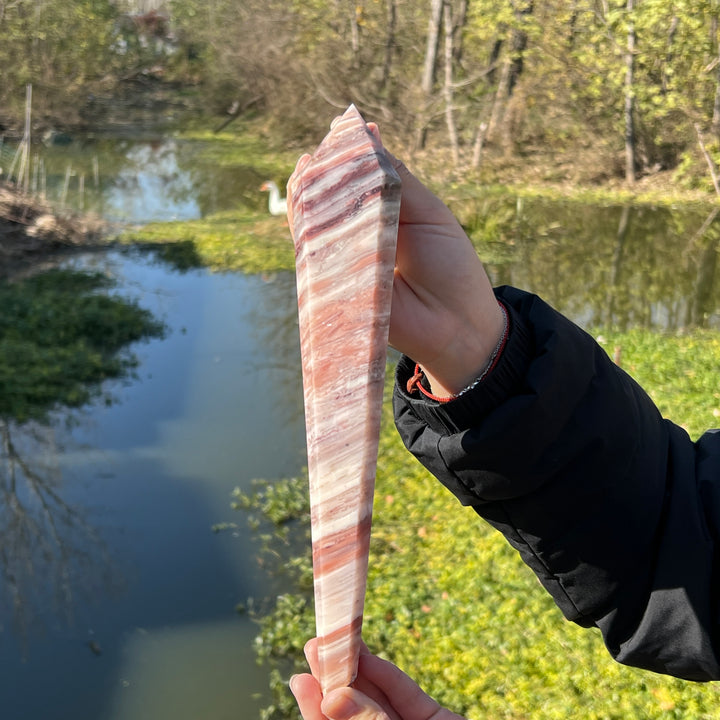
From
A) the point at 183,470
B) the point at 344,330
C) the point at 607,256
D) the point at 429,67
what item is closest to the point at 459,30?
the point at 429,67

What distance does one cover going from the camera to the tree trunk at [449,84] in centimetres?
1670

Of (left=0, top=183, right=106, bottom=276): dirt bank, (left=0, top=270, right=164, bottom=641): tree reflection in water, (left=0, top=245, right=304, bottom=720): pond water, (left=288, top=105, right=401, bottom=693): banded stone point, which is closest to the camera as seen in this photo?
(left=288, top=105, right=401, bottom=693): banded stone point

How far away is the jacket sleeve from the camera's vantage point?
132 centimetres

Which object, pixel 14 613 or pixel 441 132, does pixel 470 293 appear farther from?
pixel 441 132

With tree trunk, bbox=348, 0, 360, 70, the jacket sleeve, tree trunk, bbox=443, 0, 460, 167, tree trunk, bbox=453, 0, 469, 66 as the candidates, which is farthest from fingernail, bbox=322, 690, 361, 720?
tree trunk, bbox=453, 0, 469, 66

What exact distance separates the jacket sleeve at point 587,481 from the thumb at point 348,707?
0.36 metres

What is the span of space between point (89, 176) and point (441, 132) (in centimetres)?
798

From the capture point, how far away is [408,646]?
4.59m

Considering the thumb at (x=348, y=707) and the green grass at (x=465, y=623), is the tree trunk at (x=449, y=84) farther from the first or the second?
the thumb at (x=348, y=707)

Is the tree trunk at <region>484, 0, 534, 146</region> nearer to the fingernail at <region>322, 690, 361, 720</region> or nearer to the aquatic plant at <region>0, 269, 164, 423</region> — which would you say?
the aquatic plant at <region>0, 269, 164, 423</region>

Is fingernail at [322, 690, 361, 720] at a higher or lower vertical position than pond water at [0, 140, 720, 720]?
higher

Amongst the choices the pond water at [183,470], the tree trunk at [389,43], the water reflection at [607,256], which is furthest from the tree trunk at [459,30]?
the pond water at [183,470]

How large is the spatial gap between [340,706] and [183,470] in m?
5.80

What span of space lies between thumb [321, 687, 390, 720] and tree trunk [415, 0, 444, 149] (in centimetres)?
1665
